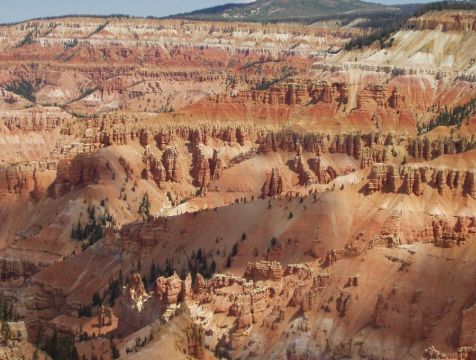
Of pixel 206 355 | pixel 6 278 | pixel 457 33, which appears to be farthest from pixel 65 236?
pixel 457 33

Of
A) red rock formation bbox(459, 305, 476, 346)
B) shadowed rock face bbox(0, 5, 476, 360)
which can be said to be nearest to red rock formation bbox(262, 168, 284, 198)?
shadowed rock face bbox(0, 5, 476, 360)

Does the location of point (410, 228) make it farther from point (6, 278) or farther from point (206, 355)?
point (6, 278)

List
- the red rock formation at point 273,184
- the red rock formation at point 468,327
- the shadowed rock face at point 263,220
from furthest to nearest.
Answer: the red rock formation at point 273,184 → the shadowed rock face at point 263,220 → the red rock formation at point 468,327

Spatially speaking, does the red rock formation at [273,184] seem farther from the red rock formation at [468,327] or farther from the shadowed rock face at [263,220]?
the red rock formation at [468,327]

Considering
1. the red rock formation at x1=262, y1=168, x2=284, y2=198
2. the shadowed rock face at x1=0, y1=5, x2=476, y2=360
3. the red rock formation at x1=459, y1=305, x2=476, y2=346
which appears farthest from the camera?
the red rock formation at x1=262, y1=168, x2=284, y2=198

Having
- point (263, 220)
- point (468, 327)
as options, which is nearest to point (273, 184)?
point (263, 220)

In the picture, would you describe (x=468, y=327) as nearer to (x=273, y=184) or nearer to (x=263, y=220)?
(x=263, y=220)

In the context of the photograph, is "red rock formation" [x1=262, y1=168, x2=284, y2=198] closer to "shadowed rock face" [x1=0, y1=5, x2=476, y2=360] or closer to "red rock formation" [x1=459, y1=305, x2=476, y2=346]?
"shadowed rock face" [x1=0, y1=5, x2=476, y2=360]

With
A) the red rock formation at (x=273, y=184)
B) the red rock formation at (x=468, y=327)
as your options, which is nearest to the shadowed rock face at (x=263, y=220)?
the red rock formation at (x=468, y=327)
